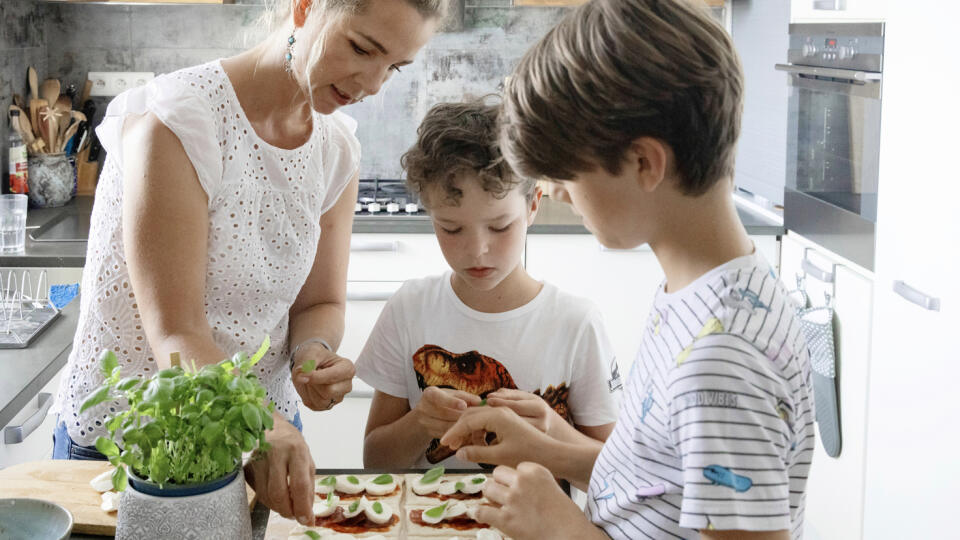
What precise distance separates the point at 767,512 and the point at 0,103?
2.93 meters

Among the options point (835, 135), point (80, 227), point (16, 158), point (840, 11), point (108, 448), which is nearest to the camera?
point (108, 448)

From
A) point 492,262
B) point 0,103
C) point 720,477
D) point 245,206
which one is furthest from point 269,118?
point 0,103

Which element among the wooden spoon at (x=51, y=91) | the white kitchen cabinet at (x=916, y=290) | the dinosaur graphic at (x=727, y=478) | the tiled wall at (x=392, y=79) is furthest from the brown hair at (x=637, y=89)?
the wooden spoon at (x=51, y=91)

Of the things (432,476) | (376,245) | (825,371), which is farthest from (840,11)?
(432,476)

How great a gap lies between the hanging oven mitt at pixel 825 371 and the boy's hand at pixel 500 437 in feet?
5.02

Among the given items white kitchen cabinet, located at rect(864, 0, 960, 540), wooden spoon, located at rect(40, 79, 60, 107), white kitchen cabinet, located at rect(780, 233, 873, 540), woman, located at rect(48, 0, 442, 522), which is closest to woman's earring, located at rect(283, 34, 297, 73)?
woman, located at rect(48, 0, 442, 522)

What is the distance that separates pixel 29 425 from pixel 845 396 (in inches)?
75.0

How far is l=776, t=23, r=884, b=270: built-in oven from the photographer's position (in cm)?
233

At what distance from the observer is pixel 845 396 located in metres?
2.50

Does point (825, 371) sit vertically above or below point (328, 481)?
below

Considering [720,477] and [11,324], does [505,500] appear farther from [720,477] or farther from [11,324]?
[11,324]

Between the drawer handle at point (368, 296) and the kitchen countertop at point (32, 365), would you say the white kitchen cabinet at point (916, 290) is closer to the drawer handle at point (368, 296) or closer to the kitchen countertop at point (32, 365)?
the drawer handle at point (368, 296)

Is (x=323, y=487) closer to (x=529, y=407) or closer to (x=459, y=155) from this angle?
(x=529, y=407)

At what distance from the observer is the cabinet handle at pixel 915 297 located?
2.03m
